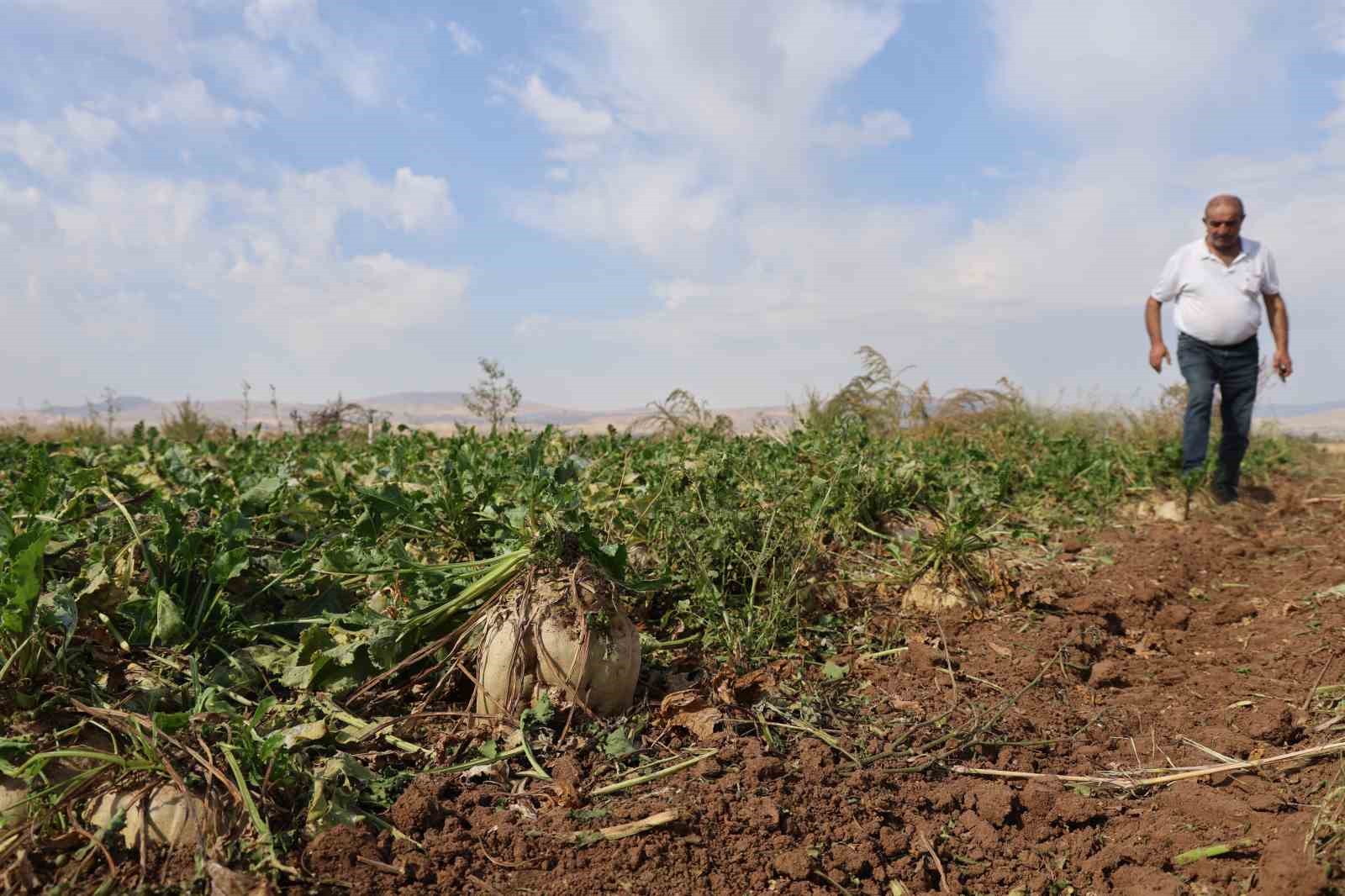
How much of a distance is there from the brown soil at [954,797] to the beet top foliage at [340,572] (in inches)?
11.3

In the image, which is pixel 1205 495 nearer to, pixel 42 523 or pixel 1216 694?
pixel 1216 694

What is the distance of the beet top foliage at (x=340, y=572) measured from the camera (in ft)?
6.86

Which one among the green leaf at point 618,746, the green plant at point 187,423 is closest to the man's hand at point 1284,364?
the green leaf at point 618,746

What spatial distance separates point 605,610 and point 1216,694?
230 cm

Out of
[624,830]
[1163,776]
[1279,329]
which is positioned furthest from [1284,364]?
[624,830]

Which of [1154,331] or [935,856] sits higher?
[1154,331]

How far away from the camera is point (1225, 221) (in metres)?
6.09

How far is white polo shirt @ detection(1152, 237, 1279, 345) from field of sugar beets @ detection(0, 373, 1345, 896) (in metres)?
2.46

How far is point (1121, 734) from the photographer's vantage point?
2926 millimetres

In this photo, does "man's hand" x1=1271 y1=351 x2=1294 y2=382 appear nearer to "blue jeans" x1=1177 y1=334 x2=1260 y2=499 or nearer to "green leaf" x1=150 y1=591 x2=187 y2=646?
"blue jeans" x1=1177 y1=334 x2=1260 y2=499

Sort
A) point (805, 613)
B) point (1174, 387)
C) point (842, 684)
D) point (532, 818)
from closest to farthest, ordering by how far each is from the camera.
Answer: point (532, 818) < point (842, 684) < point (805, 613) < point (1174, 387)

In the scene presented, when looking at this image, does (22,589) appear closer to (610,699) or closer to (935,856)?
(610,699)

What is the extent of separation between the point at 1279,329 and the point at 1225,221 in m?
0.94

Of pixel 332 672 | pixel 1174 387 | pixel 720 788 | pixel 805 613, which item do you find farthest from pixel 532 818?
pixel 1174 387
